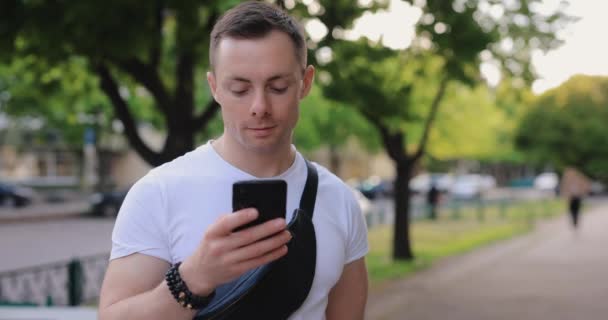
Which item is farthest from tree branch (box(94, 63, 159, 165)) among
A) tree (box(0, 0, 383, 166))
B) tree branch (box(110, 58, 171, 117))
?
tree branch (box(110, 58, 171, 117))

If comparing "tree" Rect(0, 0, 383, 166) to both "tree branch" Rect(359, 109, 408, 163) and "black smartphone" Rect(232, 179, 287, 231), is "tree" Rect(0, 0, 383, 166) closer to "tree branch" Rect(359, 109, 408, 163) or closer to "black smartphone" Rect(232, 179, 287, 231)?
"tree branch" Rect(359, 109, 408, 163)

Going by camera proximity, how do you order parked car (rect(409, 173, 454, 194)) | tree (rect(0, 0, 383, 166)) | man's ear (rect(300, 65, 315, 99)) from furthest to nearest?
parked car (rect(409, 173, 454, 194)) → tree (rect(0, 0, 383, 166)) → man's ear (rect(300, 65, 315, 99))

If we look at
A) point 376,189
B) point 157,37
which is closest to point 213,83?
point 157,37

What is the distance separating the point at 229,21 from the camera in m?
1.75

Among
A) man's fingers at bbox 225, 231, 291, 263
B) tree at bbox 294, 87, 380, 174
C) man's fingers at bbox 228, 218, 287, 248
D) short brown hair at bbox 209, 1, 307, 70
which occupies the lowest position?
tree at bbox 294, 87, 380, 174

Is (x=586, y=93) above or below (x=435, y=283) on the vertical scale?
above

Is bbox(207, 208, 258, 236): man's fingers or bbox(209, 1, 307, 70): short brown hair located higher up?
bbox(209, 1, 307, 70): short brown hair

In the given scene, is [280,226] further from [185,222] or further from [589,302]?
[589,302]

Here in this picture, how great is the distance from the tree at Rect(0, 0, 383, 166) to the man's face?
5693 mm

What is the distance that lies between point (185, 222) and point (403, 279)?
37.0 feet

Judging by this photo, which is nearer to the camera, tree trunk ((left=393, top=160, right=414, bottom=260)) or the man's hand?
the man's hand

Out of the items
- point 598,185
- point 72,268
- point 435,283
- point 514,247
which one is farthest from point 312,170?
point 598,185

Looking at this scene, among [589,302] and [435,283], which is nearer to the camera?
[589,302]

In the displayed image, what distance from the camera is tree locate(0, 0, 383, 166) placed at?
7.36m
